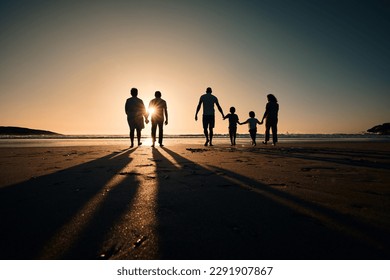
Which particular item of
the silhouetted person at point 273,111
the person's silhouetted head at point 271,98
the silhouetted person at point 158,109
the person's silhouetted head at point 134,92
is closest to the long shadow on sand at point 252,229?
the silhouetted person at point 158,109

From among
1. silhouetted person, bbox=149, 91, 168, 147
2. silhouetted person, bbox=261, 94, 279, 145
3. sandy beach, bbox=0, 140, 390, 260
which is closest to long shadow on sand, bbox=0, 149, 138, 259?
sandy beach, bbox=0, 140, 390, 260

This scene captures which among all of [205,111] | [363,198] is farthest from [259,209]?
[205,111]

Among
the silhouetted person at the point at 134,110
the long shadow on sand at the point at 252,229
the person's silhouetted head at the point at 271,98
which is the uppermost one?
the person's silhouetted head at the point at 271,98

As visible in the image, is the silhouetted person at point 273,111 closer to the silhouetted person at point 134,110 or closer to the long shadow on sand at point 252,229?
the silhouetted person at point 134,110

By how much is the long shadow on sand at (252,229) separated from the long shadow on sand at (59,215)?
0.38 metres

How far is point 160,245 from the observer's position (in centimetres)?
125

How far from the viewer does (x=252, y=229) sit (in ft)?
4.75

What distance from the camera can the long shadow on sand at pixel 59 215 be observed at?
1.22 metres

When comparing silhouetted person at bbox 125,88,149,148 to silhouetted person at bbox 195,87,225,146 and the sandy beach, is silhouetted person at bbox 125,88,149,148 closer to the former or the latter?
silhouetted person at bbox 195,87,225,146

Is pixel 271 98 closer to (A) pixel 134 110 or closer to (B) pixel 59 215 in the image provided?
(A) pixel 134 110

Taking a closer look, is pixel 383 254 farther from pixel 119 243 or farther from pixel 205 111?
pixel 205 111

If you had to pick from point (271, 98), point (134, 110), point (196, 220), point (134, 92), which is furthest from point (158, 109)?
point (196, 220)

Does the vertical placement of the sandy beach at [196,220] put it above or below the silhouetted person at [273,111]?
below

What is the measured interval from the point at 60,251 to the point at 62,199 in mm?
1105
